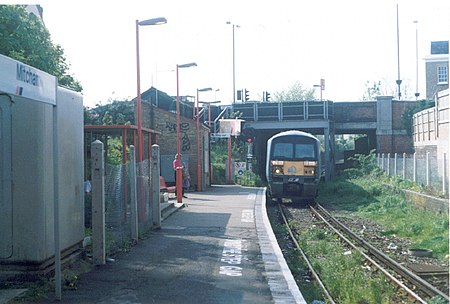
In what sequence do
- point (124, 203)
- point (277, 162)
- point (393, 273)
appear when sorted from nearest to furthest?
point (393, 273), point (124, 203), point (277, 162)

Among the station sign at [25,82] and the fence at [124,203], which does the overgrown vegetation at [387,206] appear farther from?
the station sign at [25,82]

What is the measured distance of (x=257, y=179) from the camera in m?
42.5

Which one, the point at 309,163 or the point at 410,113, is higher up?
the point at 410,113

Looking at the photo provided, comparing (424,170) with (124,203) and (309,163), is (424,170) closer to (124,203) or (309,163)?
(309,163)

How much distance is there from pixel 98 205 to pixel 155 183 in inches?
196

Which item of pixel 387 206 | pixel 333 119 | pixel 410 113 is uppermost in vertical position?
pixel 410 113

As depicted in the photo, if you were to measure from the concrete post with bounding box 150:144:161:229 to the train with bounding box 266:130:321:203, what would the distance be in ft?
43.2

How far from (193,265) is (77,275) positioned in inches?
82.6

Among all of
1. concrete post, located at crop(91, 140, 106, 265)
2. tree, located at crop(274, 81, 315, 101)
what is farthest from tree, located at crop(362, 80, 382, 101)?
concrete post, located at crop(91, 140, 106, 265)

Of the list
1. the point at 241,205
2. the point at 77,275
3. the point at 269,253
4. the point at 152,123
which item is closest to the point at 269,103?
the point at 152,123

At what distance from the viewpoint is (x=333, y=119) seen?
4641 cm

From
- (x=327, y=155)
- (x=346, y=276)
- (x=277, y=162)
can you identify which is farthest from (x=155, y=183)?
(x=327, y=155)

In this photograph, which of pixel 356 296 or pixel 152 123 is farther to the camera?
pixel 152 123

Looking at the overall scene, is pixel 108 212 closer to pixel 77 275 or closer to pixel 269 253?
pixel 77 275
